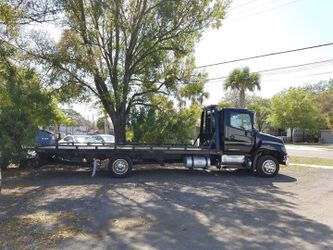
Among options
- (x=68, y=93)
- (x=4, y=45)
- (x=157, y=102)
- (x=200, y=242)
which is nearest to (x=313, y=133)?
(x=157, y=102)

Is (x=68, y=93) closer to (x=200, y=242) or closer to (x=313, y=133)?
(x=200, y=242)

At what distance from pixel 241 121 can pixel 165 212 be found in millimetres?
7194

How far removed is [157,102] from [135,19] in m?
4.55

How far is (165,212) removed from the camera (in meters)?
8.44

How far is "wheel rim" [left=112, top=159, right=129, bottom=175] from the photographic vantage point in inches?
539

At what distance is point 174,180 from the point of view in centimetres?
1326

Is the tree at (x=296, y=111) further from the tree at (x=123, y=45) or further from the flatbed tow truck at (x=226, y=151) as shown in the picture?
the flatbed tow truck at (x=226, y=151)

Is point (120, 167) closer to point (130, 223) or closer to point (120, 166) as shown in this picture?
point (120, 166)

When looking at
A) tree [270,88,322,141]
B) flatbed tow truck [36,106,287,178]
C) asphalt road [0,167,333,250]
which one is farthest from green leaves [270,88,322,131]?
asphalt road [0,167,333,250]

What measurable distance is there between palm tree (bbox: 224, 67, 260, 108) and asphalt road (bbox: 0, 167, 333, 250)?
36.2 metres

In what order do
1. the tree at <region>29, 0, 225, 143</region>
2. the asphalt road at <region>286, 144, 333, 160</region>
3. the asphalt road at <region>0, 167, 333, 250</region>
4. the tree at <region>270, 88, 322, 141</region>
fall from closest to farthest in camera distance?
1. the asphalt road at <region>0, 167, 333, 250</region>
2. the tree at <region>29, 0, 225, 143</region>
3. the asphalt road at <region>286, 144, 333, 160</region>
4. the tree at <region>270, 88, 322, 141</region>

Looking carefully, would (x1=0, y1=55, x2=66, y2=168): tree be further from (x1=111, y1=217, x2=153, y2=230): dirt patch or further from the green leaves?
the green leaves

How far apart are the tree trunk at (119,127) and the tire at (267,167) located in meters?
7.26

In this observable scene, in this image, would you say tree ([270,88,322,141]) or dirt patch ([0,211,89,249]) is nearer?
dirt patch ([0,211,89,249])
